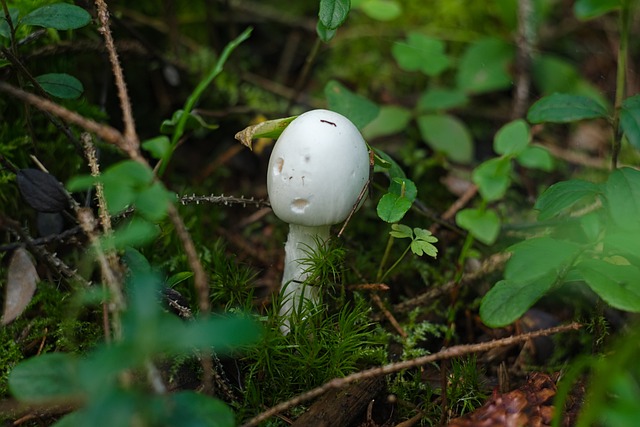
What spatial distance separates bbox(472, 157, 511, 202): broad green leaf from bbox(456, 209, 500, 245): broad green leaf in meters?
0.05

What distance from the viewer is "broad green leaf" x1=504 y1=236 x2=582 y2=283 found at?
1.59 m

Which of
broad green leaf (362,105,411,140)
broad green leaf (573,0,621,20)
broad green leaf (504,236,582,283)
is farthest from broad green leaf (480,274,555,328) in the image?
broad green leaf (362,105,411,140)

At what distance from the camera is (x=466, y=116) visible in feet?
12.1

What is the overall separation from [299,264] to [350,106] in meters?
0.63

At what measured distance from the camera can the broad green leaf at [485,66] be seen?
136 inches

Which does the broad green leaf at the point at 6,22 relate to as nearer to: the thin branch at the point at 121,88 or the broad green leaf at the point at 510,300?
the thin branch at the point at 121,88

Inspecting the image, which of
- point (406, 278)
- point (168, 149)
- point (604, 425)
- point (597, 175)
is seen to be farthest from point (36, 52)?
→ point (597, 175)

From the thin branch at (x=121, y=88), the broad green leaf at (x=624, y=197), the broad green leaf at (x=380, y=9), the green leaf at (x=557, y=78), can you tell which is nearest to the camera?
the thin branch at (x=121, y=88)

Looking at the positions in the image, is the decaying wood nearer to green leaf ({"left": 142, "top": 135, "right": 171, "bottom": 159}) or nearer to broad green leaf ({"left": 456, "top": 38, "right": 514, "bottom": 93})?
green leaf ({"left": 142, "top": 135, "right": 171, "bottom": 159})

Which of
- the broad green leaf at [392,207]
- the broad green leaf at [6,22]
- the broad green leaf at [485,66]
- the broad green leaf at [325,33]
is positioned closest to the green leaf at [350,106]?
the broad green leaf at [325,33]

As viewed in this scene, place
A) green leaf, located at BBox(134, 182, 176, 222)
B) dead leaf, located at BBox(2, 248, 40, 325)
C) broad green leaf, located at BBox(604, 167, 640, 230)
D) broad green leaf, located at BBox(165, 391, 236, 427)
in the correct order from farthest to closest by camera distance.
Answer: dead leaf, located at BBox(2, 248, 40, 325), broad green leaf, located at BBox(604, 167, 640, 230), green leaf, located at BBox(134, 182, 176, 222), broad green leaf, located at BBox(165, 391, 236, 427)

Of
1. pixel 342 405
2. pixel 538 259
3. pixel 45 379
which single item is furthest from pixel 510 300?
pixel 45 379

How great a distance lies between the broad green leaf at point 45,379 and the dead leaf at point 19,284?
31.6 inches

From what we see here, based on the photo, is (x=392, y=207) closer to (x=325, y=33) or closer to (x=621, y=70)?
(x=325, y=33)
